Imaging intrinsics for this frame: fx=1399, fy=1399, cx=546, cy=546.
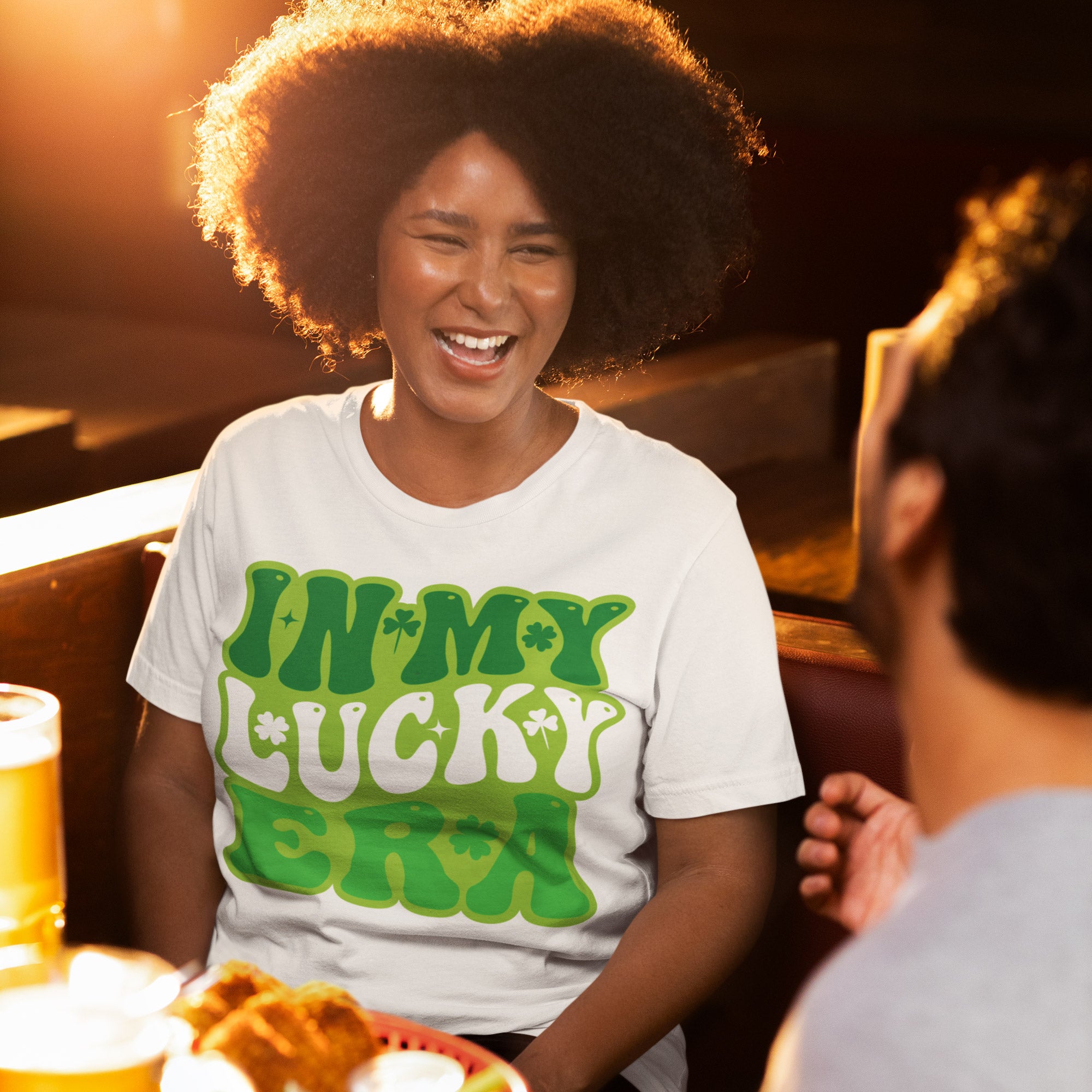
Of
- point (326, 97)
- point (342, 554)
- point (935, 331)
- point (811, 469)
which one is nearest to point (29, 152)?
point (811, 469)

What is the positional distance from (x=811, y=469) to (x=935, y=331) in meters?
2.03

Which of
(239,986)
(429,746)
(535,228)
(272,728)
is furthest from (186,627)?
(239,986)

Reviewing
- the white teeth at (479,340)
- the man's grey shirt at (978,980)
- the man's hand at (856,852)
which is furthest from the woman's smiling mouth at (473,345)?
the man's grey shirt at (978,980)

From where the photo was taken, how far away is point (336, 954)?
1.31 metres

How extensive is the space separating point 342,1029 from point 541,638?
0.60 m

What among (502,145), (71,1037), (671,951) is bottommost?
(671,951)

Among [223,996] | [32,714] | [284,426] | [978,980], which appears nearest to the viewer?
[978,980]

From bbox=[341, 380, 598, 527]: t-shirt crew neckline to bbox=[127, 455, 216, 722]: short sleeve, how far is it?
17cm

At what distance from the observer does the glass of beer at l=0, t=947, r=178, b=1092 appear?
0.69 metres

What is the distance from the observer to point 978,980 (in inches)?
23.1

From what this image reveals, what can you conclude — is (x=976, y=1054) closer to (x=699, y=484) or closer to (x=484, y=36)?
(x=699, y=484)

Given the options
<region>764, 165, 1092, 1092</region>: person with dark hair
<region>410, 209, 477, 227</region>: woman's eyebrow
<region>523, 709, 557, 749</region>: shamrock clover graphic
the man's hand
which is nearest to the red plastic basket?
<region>764, 165, 1092, 1092</region>: person with dark hair

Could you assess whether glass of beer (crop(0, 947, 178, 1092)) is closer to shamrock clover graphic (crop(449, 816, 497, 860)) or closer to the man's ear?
the man's ear

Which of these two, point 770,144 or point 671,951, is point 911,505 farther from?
point 770,144
